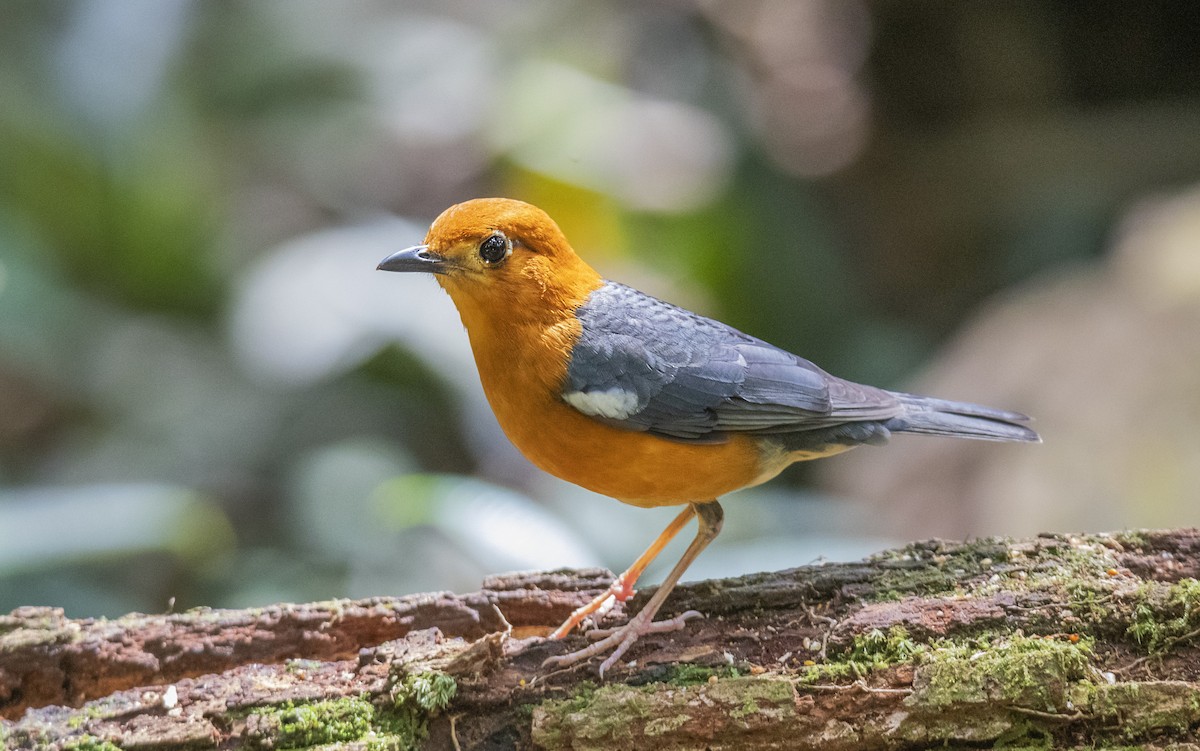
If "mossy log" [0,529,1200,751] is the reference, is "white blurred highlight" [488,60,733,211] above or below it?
above

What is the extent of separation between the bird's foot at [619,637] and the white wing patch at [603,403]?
0.75 metres

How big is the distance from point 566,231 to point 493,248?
12.2 feet

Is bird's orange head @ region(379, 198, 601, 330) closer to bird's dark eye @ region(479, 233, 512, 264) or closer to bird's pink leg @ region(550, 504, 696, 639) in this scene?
bird's dark eye @ region(479, 233, 512, 264)

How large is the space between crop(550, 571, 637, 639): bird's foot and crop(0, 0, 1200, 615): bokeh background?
3.71 feet

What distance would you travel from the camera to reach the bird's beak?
395 cm

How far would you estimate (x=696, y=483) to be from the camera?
13.2 feet

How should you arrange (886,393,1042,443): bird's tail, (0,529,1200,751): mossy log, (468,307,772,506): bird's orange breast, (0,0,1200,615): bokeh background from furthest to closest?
1. (0,0,1200,615): bokeh background
2. (886,393,1042,443): bird's tail
3. (468,307,772,506): bird's orange breast
4. (0,529,1200,751): mossy log

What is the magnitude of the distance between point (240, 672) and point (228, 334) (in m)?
4.16

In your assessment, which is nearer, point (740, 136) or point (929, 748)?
point (929, 748)

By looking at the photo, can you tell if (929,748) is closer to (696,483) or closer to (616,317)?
(696,483)

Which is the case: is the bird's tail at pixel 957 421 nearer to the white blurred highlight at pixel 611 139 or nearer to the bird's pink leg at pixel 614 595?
the bird's pink leg at pixel 614 595

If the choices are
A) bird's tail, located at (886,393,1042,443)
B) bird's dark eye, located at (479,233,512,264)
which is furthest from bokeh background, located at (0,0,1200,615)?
bird's dark eye, located at (479,233,512,264)

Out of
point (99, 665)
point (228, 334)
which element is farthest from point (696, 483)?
point (228, 334)

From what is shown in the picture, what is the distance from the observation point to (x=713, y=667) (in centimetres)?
354
